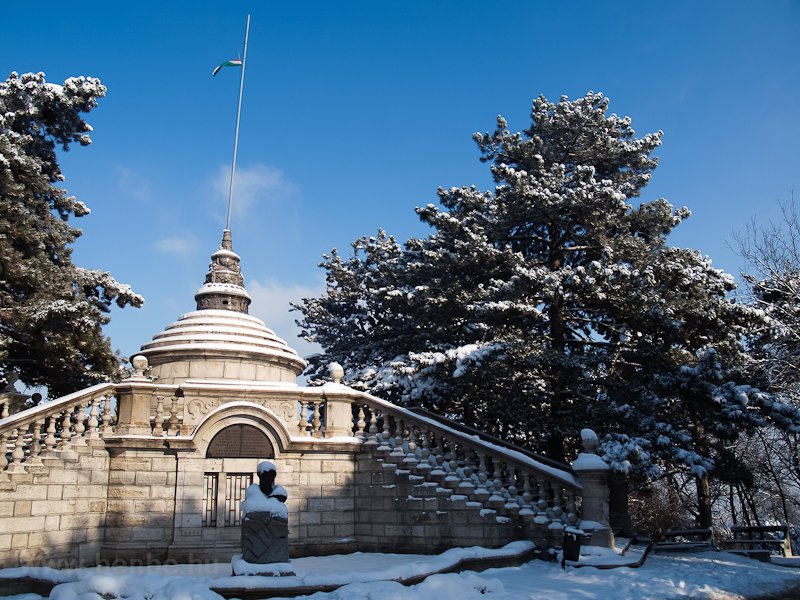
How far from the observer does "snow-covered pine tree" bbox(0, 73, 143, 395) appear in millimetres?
18969

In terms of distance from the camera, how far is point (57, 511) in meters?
12.9

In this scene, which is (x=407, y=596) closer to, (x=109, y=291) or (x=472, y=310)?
(x=472, y=310)

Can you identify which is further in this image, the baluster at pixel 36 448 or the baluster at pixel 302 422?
the baluster at pixel 302 422

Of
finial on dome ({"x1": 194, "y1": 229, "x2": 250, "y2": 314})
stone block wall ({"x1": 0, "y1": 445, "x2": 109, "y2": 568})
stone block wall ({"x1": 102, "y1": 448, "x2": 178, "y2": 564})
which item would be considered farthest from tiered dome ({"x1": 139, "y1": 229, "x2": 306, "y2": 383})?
stone block wall ({"x1": 0, "y1": 445, "x2": 109, "y2": 568})

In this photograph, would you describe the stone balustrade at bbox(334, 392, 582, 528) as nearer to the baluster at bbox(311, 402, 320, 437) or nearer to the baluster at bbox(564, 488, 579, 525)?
the baluster at bbox(564, 488, 579, 525)

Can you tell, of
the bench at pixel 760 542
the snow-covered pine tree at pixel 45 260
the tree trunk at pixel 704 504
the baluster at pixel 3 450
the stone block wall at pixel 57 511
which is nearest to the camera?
the stone block wall at pixel 57 511

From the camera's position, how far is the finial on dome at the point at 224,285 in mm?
20094

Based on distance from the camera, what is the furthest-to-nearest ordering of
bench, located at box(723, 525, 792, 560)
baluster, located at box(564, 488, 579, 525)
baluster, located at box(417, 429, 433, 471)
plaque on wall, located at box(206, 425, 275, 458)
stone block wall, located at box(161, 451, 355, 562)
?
baluster, located at box(417, 429, 433, 471)
plaque on wall, located at box(206, 425, 275, 458)
stone block wall, located at box(161, 451, 355, 562)
bench, located at box(723, 525, 792, 560)
baluster, located at box(564, 488, 579, 525)

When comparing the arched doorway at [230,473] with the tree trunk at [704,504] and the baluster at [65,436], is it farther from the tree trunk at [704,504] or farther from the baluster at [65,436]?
the tree trunk at [704,504]

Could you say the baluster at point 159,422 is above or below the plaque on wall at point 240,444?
above

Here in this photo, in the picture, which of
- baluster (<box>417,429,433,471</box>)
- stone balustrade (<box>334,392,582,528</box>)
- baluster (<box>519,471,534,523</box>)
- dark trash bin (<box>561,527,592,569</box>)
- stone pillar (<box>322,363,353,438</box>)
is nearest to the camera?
dark trash bin (<box>561,527,592,569</box>)

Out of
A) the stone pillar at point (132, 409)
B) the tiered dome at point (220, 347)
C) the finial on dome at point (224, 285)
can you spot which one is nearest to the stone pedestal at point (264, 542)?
the stone pillar at point (132, 409)

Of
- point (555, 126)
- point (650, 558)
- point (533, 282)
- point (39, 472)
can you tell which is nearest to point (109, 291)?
point (39, 472)

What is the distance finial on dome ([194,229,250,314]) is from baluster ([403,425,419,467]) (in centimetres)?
782
